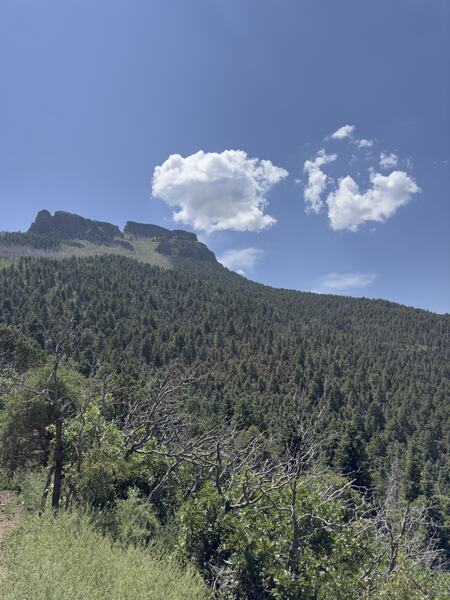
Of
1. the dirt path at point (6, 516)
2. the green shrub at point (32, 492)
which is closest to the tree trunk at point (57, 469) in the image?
the green shrub at point (32, 492)

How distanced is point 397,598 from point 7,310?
348 feet

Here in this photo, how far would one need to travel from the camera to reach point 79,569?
241 inches

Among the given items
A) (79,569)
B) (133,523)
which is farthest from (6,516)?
(79,569)

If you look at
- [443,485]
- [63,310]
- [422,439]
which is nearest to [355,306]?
[422,439]

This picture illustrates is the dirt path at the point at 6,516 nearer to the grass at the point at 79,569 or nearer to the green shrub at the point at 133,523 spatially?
the grass at the point at 79,569

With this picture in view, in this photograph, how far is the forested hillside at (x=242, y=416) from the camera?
319 inches

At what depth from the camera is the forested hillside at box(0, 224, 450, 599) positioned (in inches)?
319

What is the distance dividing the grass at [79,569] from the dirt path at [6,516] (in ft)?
0.53

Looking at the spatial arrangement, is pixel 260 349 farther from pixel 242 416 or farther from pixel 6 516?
pixel 6 516

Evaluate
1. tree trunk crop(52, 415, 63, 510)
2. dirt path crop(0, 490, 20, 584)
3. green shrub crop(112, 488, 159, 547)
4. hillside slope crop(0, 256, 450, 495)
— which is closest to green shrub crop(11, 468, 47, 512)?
dirt path crop(0, 490, 20, 584)

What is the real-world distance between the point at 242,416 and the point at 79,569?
143 ft

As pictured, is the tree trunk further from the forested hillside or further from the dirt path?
the dirt path

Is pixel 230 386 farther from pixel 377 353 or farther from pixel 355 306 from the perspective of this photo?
pixel 355 306

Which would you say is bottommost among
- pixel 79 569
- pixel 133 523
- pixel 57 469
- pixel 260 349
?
pixel 133 523
